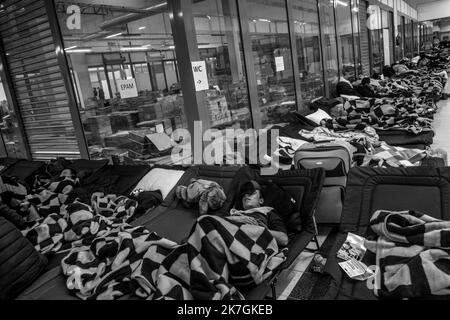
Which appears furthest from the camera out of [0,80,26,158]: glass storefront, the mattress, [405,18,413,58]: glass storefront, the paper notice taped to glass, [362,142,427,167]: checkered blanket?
[405,18,413,58]: glass storefront

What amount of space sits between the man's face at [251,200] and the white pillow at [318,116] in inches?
120

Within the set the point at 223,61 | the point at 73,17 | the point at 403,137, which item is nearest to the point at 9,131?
the point at 73,17

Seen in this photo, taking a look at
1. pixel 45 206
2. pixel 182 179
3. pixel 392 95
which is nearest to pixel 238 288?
pixel 182 179

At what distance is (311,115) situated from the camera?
5.48 m

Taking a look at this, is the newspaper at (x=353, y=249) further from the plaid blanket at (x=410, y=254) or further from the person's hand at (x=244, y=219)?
the person's hand at (x=244, y=219)

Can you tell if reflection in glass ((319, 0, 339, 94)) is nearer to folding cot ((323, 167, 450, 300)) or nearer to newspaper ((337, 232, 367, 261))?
folding cot ((323, 167, 450, 300))

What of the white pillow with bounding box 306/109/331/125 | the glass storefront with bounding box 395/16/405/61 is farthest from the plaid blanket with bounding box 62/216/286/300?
the glass storefront with bounding box 395/16/405/61

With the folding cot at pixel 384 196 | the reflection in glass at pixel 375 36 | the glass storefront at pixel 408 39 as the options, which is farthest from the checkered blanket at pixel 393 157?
the glass storefront at pixel 408 39

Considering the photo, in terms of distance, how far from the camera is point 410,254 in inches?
70.2

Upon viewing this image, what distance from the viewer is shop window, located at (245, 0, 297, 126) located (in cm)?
475

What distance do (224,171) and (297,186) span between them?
80 centimetres

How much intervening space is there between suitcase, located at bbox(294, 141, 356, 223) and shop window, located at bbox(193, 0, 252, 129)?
4.26ft

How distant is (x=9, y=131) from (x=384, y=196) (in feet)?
18.5
